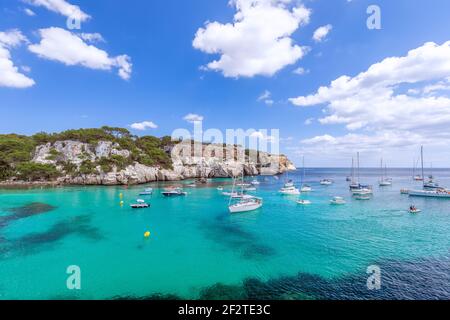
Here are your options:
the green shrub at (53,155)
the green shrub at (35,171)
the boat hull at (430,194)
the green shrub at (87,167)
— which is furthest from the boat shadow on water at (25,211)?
the boat hull at (430,194)

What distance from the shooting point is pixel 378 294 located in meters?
10.4

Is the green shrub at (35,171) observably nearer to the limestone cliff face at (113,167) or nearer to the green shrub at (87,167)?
the limestone cliff face at (113,167)

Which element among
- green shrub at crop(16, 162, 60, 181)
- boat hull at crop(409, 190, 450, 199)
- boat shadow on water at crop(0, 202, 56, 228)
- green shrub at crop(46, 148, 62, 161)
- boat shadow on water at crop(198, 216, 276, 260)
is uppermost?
green shrub at crop(46, 148, 62, 161)

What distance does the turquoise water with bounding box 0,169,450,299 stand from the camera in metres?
11.6

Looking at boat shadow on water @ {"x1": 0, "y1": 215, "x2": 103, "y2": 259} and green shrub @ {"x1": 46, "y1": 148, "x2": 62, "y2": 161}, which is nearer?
boat shadow on water @ {"x1": 0, "y1": 215, "x2": 103, "y2": 259}

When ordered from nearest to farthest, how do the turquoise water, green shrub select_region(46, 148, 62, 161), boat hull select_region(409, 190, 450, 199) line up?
the turquoise water < boat hull select_region(409, 190, 450, 199) < green shrub select_region(46, 148, 62, 161)

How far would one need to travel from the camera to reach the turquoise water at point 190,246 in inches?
456

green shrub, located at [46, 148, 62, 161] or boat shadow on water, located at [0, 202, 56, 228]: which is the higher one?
green shrub, located at [46, 148, 62, 161]

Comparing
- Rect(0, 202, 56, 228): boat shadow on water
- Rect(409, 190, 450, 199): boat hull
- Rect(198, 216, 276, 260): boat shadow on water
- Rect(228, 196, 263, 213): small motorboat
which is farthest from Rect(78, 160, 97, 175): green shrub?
Rect(409, 190, 450, 199): boat hull

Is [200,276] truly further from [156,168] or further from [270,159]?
[270,159]

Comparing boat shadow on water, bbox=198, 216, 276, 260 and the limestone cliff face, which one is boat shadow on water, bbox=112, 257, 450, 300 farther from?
the limestone cliff face

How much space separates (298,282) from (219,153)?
73.6 meters

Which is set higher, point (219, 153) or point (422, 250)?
point (219, 153)
